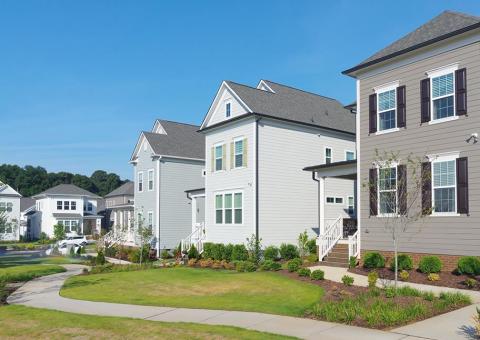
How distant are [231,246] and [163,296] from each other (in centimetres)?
1036

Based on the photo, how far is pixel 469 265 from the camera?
14.8 metres

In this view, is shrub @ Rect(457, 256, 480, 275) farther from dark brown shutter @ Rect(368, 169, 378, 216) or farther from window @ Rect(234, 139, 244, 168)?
window @ Rect(234, 139, 244, 168)

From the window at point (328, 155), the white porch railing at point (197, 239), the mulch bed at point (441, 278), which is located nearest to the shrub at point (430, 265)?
the mulch bed at point (441, 278)

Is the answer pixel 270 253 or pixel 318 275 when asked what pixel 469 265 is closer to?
pixel 318 275

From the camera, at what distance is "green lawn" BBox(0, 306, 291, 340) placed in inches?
374

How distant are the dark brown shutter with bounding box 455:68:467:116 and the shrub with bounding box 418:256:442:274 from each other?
508cm

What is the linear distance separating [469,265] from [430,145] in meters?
4.49

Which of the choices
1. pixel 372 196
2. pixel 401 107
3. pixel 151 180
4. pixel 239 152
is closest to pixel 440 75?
pixel 401 107

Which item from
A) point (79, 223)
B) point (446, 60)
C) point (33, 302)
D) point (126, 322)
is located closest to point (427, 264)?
point (446, 60)

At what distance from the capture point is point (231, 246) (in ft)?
82.2

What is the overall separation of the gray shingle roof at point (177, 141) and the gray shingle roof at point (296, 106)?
9.53 m

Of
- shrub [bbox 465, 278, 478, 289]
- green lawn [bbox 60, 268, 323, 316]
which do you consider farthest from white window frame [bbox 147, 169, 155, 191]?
shrub [bbox 465, 278, 478, 289]

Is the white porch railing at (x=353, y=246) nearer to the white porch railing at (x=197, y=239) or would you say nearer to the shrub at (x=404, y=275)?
the shrub at (x=404, y=275)

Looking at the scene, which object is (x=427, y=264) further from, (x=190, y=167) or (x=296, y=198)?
(x=190, y=167)
